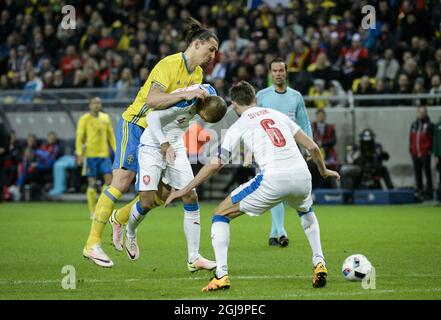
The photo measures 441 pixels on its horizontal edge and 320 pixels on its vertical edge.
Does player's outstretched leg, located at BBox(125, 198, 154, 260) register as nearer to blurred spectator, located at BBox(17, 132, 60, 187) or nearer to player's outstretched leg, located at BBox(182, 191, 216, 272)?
player's outstretched leg, located at BBox(182, 191, 216, 272)

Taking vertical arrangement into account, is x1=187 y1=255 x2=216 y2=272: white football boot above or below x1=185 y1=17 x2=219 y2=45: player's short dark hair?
below

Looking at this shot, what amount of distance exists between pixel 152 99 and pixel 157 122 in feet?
1.12

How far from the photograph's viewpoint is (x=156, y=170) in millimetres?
9867

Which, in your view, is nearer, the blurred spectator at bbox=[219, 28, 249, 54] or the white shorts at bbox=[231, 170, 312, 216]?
the white shorts at bbox=[231, 170, 312, 216]

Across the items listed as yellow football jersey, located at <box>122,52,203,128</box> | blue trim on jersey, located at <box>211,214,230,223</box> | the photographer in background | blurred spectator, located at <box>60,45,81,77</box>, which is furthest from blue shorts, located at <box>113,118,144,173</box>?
blurred spectator, located at <box>60,45,81,77</box>

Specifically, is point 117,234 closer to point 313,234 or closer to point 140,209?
point 140,209

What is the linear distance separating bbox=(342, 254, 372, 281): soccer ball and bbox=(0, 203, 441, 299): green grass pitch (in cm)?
10

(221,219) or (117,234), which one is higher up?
(221,219)

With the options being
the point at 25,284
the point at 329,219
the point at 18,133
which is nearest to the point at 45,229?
the point at 329,219

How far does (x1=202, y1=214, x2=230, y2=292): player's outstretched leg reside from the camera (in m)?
8.10

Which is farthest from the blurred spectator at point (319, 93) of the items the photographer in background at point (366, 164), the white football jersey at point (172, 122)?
the white football jersey at point (172, 122)

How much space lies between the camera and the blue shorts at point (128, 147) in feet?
33.3

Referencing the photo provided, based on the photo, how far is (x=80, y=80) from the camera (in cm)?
2547

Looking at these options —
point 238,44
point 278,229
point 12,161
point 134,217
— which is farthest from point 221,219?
point 12,161
